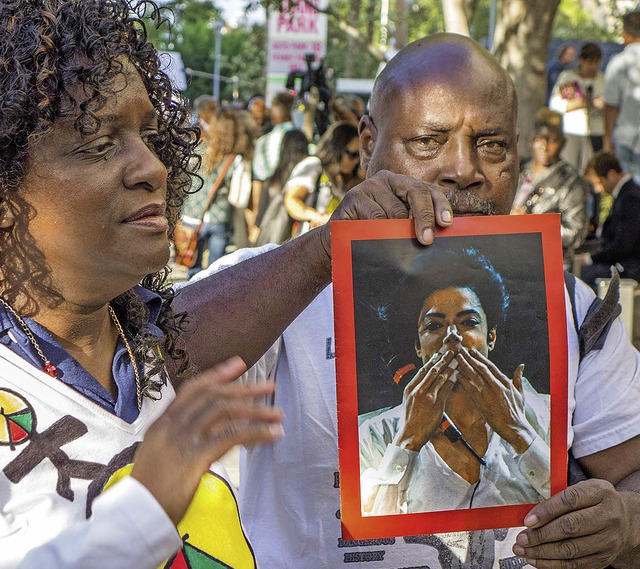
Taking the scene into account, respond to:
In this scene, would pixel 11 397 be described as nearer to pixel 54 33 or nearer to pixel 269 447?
pixel 54 33

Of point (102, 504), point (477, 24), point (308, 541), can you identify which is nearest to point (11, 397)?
point (102, 504)

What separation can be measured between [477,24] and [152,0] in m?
41.0

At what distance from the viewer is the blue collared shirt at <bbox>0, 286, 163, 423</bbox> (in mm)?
1590

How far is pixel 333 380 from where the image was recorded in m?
2.22

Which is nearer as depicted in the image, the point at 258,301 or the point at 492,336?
the point at 492,336

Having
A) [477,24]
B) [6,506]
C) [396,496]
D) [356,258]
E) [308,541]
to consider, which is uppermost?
[356,258]

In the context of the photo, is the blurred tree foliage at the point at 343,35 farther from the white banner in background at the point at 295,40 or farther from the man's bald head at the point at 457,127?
the man's bald head at the point at 457,127

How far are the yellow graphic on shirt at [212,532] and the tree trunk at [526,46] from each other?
880cm

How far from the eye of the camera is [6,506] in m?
1.42

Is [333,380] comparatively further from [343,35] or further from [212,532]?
[343,35]

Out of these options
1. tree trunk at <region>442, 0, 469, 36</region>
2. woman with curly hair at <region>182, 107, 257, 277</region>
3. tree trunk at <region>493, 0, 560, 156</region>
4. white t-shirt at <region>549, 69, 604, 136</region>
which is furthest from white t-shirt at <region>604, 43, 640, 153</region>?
woman with curly hair at <region>182, 107, 257, 277</region>

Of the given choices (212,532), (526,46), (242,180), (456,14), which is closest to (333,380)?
(212,532)

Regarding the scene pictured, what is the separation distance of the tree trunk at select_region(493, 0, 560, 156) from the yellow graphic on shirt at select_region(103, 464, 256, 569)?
28.9 ft

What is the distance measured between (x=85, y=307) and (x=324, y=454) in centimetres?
74
